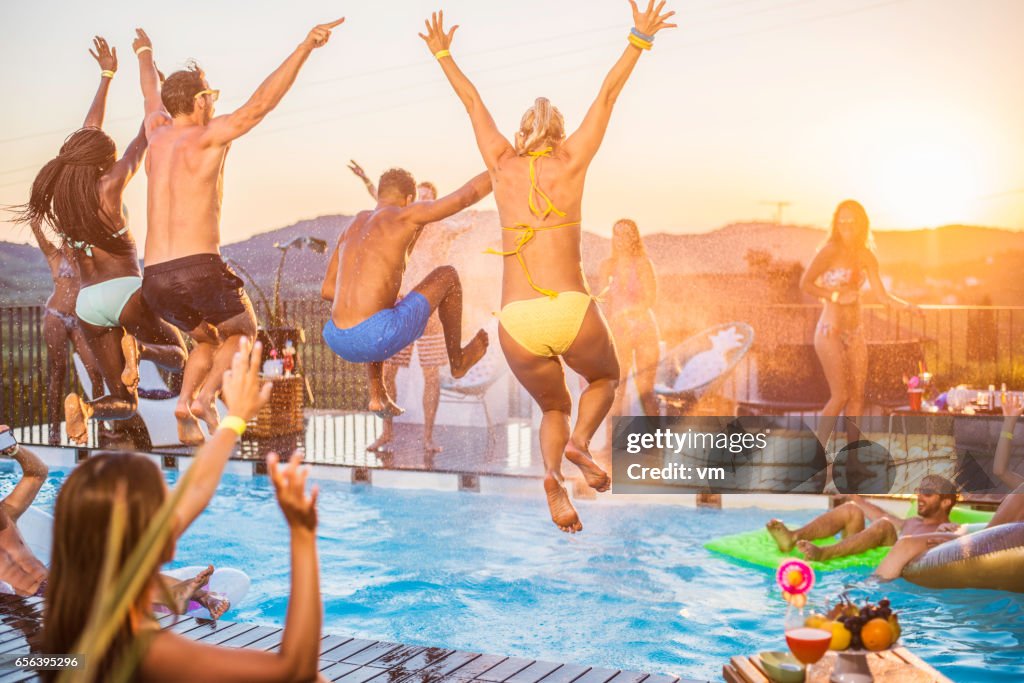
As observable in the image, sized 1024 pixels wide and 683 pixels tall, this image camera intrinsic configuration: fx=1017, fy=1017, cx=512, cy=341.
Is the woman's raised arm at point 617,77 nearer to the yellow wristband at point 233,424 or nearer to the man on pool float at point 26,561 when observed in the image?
the yellow wristband at point 233,424

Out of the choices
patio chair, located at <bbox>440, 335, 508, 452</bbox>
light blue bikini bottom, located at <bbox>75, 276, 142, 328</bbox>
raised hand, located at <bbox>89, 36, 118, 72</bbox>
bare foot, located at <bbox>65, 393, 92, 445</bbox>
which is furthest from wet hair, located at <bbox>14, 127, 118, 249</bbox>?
patio chair, located at <bbox>440, 335, 508, 452</bbox>

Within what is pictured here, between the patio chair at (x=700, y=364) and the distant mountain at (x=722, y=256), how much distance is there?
1.07 metres

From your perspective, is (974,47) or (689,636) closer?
(689,636)

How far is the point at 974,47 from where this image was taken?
26.1 ft

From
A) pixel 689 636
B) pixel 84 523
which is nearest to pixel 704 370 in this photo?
pixel 689 636

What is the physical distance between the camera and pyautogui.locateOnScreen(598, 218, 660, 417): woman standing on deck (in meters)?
8.06

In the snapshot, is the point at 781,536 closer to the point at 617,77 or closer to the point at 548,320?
the point at 548,320

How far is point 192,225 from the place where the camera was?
5.82 m

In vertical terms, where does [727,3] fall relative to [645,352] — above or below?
above

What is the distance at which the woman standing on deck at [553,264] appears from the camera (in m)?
4.84

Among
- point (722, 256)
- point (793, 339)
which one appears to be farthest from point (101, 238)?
point (793, 339)

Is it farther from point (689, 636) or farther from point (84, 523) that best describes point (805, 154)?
point (84, 523)

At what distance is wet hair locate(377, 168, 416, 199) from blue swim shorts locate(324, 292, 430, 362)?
600mm

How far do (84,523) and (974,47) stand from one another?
7808 millimetres
